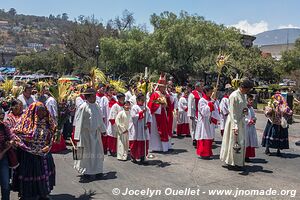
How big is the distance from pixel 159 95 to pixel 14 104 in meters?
4.45

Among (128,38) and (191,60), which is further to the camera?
(128,38)

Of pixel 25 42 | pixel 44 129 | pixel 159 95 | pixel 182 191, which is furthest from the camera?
pixel 25 42

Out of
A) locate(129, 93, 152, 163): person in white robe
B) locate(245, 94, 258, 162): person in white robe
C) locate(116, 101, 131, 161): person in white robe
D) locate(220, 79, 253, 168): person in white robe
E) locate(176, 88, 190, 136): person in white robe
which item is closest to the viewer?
locate(220, 79, 253, 168): person in white robe

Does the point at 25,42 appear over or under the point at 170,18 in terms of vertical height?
over

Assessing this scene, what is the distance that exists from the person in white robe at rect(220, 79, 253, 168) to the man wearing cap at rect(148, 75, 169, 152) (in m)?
2.25

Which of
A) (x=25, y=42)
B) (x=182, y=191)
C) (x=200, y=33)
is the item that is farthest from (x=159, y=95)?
(x=25, y=42)

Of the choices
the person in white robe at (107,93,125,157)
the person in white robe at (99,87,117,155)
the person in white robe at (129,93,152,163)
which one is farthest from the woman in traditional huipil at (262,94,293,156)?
the person in white robe at (99,87,117,155)

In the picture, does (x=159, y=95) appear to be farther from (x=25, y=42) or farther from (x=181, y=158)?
(x=25, y=42)

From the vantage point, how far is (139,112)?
898 cm

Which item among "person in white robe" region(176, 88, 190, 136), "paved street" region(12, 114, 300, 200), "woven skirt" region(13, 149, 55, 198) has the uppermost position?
"person in white robe" region(176, 88, 190, 136)

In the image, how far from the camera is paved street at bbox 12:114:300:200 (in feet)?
22.3

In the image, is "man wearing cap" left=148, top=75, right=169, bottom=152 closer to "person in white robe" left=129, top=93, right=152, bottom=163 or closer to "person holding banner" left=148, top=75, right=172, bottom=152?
"person holding banner" left=148, top=75, right=172, bottom=152

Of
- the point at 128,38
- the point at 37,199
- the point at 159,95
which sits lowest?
the point at 37,199

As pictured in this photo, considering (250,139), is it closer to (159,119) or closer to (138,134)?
(159,119)
